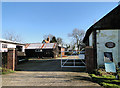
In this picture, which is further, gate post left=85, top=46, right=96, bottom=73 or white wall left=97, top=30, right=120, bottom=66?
white wall left=97, top=30, right=120, bottom=66

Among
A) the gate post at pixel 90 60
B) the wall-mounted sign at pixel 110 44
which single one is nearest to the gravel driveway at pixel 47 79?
the gate post at pixel 90 60

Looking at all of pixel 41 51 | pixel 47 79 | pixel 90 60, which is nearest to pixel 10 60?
pixel 47 79

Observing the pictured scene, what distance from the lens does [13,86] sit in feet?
16.2

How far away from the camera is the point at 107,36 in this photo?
8.45 m

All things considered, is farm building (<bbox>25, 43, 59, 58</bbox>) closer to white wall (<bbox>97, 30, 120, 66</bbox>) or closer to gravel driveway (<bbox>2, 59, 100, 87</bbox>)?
gravel driveway (<bbox>2, 59, 100, 87</bbox>)

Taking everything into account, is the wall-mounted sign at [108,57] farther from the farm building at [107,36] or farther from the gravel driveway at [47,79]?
the gravel driveway at [47,79]

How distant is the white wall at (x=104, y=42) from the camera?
8.31m

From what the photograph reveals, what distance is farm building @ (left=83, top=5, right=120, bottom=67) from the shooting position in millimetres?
8055

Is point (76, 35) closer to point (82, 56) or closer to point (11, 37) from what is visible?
point (11, 37)

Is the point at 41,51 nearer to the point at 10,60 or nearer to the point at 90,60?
the point at 10,60

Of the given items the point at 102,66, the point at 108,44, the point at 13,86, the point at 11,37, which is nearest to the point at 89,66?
the point at 102,66

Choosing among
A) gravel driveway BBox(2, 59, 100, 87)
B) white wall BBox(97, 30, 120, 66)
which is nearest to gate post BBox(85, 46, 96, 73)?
gravel driveway BBox(2, 59, 100, 87)

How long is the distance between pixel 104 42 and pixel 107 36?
1.85 ft

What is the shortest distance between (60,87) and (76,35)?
47.5m
